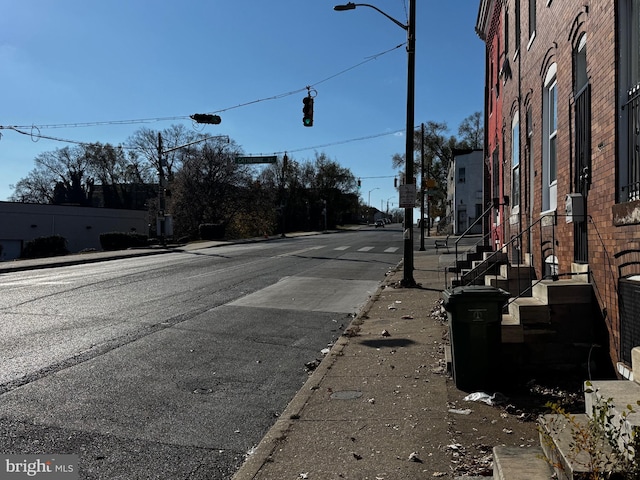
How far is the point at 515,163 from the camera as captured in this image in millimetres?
12086

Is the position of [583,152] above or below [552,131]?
below

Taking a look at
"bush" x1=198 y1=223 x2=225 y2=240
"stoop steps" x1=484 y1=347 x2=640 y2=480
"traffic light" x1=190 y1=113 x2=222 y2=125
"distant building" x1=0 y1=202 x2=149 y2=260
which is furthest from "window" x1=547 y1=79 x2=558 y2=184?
"distant building" x1=0 y1=202 x2=149 y2=260

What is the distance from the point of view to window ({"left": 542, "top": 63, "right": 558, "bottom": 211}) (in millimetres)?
8805

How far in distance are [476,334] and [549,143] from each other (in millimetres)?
4653

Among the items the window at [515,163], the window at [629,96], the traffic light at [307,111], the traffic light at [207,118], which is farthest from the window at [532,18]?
the traffic light at [207,118]

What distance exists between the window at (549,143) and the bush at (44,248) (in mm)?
29861

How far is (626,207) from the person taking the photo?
513 centimetres

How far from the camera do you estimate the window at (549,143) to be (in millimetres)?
8805

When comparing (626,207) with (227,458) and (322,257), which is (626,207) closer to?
(227,458)

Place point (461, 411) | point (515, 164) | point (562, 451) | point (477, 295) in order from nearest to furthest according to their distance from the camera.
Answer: point (562, 451) → point (461, 411) → point (477, 295) → point (515, 164)

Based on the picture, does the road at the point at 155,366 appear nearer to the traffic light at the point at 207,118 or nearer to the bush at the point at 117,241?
the traffic light at the point at 207,118

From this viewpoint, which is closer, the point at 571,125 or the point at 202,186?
the point at 571,125

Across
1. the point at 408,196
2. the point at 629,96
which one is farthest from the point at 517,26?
the point at 629,96

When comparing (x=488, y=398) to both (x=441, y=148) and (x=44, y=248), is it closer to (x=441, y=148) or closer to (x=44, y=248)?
(x=44, y=248)
